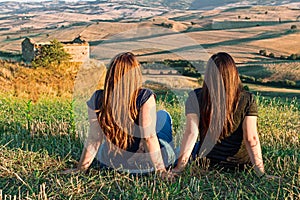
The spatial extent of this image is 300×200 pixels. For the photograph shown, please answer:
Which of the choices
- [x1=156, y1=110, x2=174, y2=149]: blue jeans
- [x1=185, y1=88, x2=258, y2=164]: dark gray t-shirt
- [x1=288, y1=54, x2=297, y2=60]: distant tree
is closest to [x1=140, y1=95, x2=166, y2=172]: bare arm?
[x1=185, y1=88, x2=258, y2=164]: dark gray t-shirt

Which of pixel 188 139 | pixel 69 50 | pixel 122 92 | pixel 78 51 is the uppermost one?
pixel 122 92

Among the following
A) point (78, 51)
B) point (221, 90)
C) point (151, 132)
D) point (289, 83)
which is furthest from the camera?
point (78, 51)

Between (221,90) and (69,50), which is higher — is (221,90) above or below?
above

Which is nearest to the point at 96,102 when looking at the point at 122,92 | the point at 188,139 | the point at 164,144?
the point at 122,92

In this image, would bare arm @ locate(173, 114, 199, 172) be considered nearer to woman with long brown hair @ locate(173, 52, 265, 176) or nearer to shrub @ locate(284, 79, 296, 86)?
woman with long brown hair @ locate(173, 52, 265, 176)

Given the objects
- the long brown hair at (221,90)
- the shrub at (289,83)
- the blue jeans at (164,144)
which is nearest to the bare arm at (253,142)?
the long brown hair at (221,90)

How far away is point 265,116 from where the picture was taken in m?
5.19

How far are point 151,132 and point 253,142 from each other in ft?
2.61

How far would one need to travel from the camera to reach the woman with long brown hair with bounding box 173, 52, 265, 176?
10.3 ft

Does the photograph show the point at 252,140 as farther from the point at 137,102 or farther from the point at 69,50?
the point at 69,50

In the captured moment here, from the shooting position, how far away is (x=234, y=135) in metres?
3.33

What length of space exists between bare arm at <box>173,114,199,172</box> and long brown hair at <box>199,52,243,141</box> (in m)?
0.13

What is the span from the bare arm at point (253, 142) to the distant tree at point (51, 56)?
12469 mm

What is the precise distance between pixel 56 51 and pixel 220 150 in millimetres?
13607
